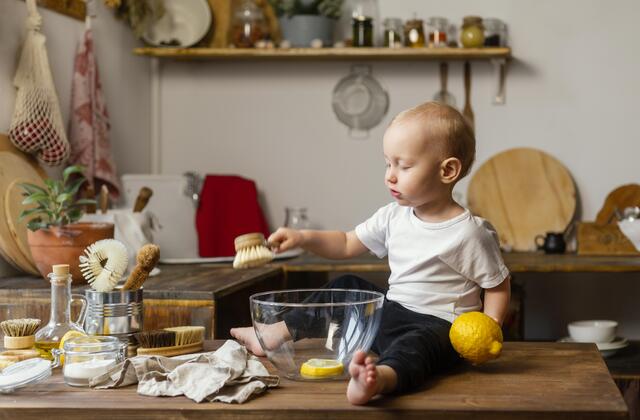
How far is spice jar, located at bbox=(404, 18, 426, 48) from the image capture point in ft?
10.6

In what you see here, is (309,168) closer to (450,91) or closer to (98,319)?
(450,91)

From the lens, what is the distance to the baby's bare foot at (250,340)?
1362mm

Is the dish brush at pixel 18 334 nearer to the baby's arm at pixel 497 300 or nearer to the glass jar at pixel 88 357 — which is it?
the glass jar at pixel 88 357

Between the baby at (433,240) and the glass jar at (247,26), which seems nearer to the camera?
the baby at (433,240)

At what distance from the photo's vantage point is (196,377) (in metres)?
1.14

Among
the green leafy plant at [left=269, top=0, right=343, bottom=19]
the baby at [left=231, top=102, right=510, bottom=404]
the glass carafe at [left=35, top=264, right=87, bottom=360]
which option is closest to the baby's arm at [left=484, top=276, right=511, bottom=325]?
the baby at [left=231, top=102, right=510, bottom=404]

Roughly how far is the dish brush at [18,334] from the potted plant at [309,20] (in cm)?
209

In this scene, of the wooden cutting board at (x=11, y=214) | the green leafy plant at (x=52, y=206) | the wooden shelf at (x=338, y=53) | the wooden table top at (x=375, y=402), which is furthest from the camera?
the wooden shelf at (x=338, y=53)

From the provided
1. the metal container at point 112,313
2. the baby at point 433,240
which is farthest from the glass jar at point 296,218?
the metal container at point 112,313

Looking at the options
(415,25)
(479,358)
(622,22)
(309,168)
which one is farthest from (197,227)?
(479,358)

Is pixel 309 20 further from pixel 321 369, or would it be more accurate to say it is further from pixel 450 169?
pixel 321 369

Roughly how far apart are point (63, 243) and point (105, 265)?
2.36 ft

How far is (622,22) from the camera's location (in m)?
3.26

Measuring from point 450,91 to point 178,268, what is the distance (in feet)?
Answer: 4.37
